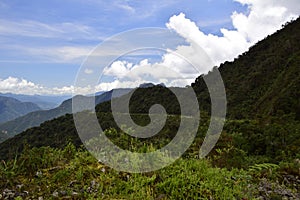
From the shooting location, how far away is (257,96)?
63938mm

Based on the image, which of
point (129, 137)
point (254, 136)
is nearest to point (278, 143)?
point (254, 136)

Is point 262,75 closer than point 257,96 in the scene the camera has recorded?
No

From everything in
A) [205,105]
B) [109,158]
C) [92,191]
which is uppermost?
[205,105]

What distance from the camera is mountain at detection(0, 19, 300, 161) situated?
1518 centimetres

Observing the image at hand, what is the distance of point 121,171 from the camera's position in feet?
19.7

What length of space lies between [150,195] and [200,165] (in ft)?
3.64

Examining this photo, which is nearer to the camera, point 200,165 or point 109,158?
point 200,165

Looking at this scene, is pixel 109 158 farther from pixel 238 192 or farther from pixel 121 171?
pixel 238 192

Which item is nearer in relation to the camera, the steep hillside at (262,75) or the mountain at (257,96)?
the mountain at (257,96)

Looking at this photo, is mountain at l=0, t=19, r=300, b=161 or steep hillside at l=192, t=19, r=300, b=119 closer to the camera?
mountain at l=0, t=19, r=300, b=161

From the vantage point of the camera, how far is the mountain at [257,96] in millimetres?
15177

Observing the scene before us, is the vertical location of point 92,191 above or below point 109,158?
below

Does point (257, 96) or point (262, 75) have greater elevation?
point (262, 75)

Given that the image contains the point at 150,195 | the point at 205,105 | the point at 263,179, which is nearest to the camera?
the point at 150,195
